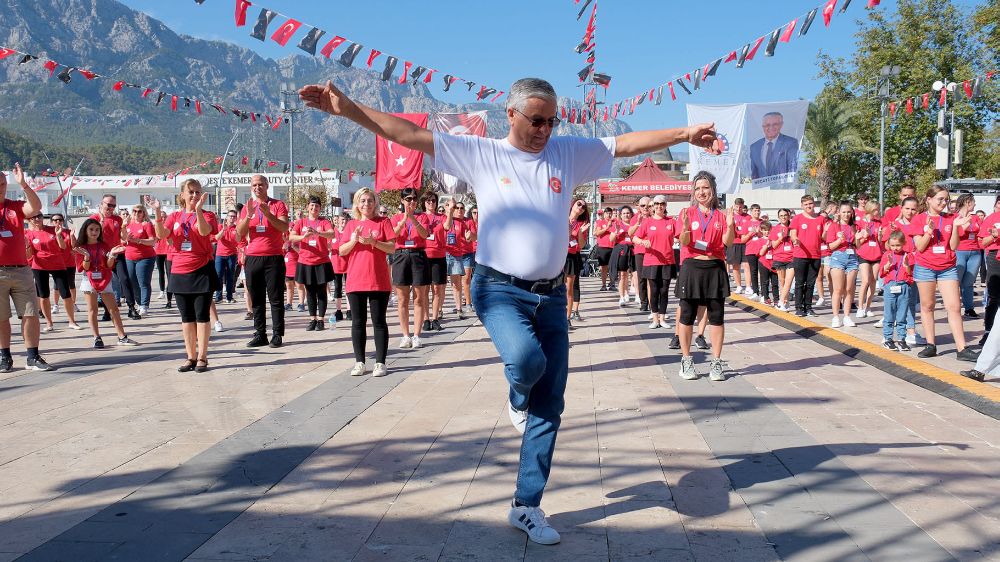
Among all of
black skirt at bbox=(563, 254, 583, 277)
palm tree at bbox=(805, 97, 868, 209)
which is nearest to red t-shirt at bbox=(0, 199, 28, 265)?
black skirt at bbox=(563, 254, 583, 277)

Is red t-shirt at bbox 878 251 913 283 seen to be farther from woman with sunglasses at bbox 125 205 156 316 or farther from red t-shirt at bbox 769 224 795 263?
woman with sunglasses at bbox 125 205 156 316

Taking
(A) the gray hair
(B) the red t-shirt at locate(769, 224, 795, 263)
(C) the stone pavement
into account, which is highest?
(A) the gray hair

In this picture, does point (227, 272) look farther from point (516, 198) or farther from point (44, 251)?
point (516, 198)

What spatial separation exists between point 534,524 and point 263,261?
6.93m

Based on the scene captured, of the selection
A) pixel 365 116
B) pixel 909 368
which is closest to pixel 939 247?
pixel 909 368

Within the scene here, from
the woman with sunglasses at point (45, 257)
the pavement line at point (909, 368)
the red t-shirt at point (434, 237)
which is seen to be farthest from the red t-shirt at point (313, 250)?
the pavement line at point (909, 368)

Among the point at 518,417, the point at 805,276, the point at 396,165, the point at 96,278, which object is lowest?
the point at 518,417

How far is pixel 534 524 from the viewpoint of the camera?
336 centimetres

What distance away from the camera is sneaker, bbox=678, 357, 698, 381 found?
7273mm

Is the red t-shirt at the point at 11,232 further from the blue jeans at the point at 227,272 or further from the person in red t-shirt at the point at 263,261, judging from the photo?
the blue jeans at the point at 227,272

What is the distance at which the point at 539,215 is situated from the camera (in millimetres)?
3400

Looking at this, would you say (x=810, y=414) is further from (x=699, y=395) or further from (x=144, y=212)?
(x=144, y=212)

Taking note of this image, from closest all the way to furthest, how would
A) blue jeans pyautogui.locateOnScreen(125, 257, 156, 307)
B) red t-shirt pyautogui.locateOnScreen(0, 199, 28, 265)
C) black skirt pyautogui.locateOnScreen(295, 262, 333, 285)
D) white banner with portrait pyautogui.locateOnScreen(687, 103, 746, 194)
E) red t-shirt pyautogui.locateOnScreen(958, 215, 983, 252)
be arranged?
red t-shirt pyautogui.locateOnScreen(0, 199, 28, 265) < red t-shirt pyautogui.locateOnScreen(958, 215, 983, 252) < black skirt pyautogui.locateOnScreen(295, 262, 333, 285) < white banner with portrait pyautogui.locateOnScreen(687, 103, 746, 194) < blue jeans pyautogui.locateOnScreen(125, 257, 156, 307)

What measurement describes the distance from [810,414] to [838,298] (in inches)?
235
